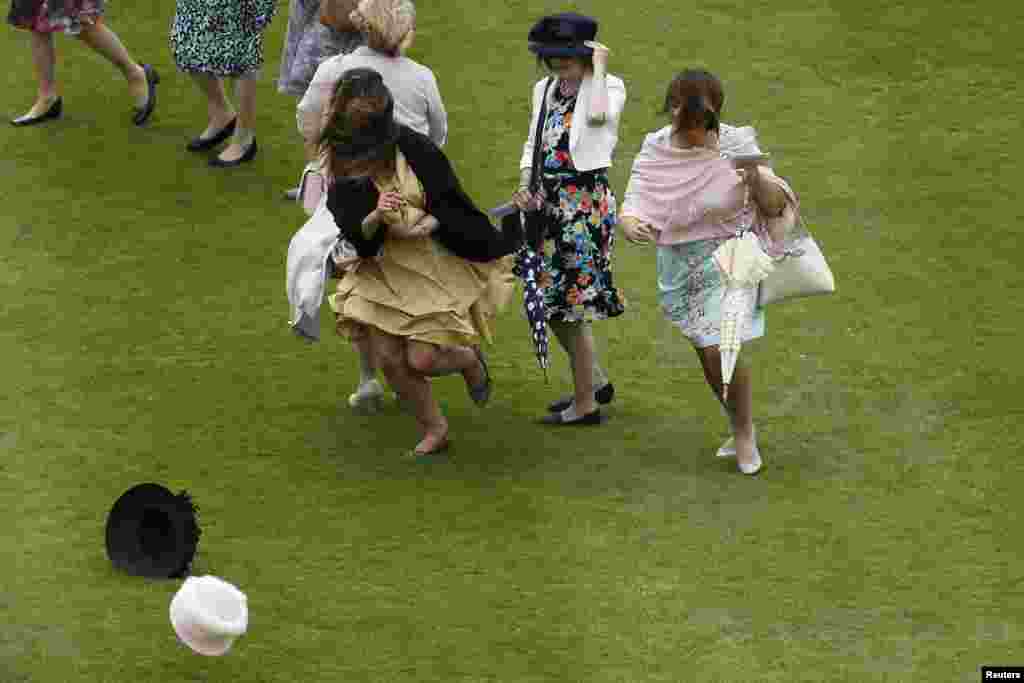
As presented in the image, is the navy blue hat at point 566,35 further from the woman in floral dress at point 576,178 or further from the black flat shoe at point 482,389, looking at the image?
the black flat shoe at point 482,389

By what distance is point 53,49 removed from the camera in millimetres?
13031

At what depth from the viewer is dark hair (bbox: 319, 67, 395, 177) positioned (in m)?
8.90

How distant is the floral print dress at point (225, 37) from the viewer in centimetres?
1223

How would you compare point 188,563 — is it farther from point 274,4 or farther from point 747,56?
point 747,56

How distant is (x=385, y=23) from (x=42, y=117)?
4460 millimetres

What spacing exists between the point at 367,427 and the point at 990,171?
14.9 ft

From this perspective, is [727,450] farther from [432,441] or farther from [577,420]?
[432,441]

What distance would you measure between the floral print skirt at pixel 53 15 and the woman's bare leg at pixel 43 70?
0.29 ft

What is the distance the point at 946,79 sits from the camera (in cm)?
1348

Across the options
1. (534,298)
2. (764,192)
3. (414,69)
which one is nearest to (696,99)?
(764,192)

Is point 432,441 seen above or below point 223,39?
below

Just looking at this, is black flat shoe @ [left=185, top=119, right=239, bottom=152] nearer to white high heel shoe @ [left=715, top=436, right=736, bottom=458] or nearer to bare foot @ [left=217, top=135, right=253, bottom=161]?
bare foot @ [left=217, top=135, right=253, bottom=161]

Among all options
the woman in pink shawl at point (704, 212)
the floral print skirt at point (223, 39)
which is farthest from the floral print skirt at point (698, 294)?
the floral print skirt at point (223, 39)

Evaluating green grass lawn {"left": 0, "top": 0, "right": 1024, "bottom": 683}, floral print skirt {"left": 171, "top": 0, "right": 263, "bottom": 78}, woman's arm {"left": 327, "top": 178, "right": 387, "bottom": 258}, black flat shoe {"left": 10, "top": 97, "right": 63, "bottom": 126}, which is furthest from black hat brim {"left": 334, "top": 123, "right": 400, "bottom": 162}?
black flat shoe {"left": 10, "top": 97, "right": 63, "bottom": 126}
